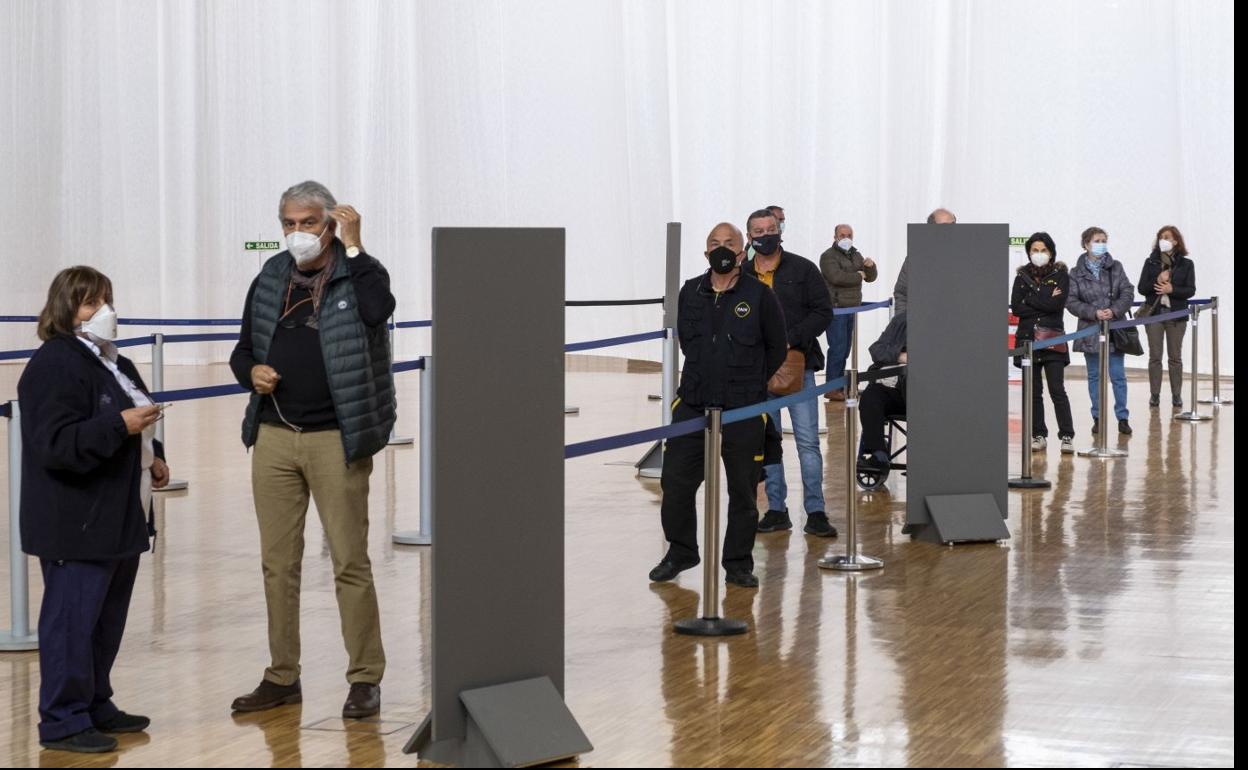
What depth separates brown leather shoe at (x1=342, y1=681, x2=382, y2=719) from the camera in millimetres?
5645

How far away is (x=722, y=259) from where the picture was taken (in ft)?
25.0

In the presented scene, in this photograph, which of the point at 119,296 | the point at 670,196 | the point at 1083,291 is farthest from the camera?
the point at 119,296

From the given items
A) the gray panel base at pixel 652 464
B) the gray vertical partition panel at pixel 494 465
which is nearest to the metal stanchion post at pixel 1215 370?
the gray panel base at pixel 652 464

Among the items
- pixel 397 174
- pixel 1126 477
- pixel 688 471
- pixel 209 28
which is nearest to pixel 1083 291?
pixel 1126 477

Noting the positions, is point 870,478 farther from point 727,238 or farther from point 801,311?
point 727,238

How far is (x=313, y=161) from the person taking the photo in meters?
22.3

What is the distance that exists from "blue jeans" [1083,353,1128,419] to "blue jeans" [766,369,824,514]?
4.64 m

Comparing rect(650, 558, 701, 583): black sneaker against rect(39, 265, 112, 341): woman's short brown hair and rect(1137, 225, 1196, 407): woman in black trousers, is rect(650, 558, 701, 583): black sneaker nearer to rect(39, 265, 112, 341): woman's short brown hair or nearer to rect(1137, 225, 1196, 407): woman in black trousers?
rect(39, 265, 112, 341): woman's short brown hair

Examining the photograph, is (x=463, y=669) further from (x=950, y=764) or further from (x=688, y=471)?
(x=688, y=471)

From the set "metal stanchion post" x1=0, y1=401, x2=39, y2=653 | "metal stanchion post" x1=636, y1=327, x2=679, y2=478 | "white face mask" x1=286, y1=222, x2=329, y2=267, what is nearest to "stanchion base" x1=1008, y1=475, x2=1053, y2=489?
"metal stanchion post" x1=636, y1=327, x2=679, y2=478

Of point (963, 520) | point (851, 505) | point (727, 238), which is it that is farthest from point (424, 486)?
point (963, 520)

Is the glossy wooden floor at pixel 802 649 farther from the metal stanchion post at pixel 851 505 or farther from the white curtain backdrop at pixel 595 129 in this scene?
the white curtain backdrop at pixel 595 129

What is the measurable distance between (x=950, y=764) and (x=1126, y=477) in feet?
22.3

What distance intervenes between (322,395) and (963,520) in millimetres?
4634
